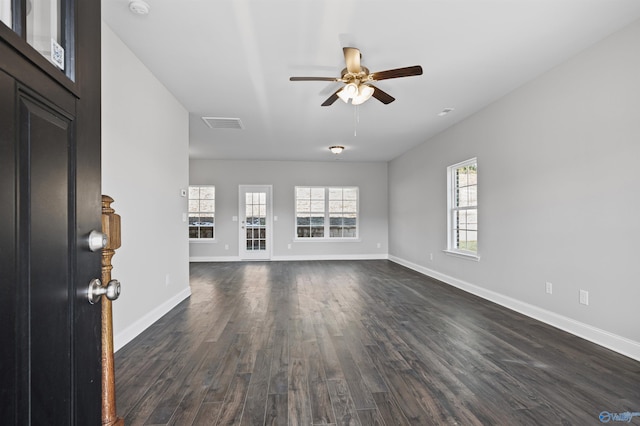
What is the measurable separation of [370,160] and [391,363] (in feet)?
21.3

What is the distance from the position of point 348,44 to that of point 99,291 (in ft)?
8.83

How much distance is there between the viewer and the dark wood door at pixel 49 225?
58 cm

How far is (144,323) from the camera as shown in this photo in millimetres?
3076

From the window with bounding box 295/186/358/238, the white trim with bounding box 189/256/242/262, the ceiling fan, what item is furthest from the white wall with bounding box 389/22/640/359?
the white trim with bounding box 189/256/242/262

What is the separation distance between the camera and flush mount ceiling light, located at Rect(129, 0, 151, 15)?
7.28ft

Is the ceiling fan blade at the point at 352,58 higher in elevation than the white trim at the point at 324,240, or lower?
higher

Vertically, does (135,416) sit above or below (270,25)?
below

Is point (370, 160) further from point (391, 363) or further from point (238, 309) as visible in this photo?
point (391, 363)

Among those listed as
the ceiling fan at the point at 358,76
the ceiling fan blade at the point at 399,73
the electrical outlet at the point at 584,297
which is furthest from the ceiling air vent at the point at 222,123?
the electrical outlet at the point at 584,297

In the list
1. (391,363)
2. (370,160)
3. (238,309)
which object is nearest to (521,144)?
(391,363)

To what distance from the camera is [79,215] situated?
0.81 meters

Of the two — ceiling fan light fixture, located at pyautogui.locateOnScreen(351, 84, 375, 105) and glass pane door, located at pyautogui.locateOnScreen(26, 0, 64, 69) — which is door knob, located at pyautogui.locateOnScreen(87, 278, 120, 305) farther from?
ceiling fan light fixture, located at pyautogui.locateOnScreen(351, 84, 375, 105)

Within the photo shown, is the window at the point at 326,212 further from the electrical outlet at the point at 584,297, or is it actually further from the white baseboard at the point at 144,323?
the electrical outlet at the point at 584,297

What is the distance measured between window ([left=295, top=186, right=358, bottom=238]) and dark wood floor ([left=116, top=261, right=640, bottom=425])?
14.7 feet
